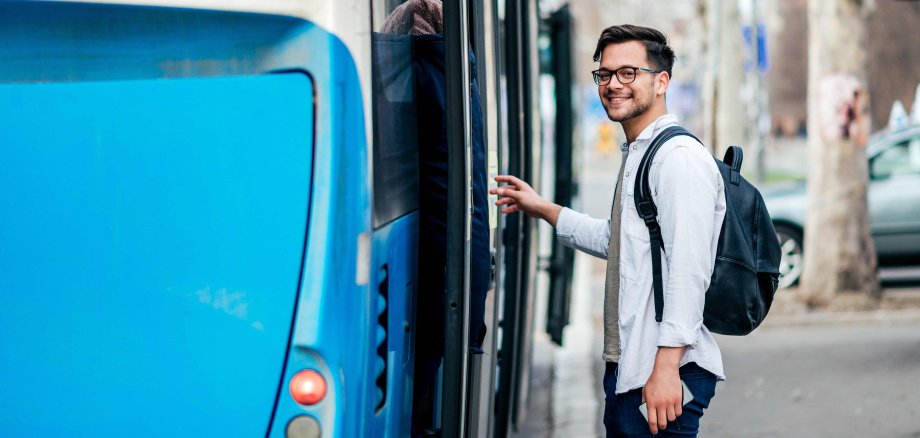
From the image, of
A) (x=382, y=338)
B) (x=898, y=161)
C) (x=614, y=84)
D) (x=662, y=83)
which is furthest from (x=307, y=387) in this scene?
(x=898, y=161)

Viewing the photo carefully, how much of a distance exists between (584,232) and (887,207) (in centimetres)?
853

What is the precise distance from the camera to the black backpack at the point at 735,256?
3.09 meters

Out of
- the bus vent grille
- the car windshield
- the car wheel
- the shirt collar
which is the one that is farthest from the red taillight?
the car windshield

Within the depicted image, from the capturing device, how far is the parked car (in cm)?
1123

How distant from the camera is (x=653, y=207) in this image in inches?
124

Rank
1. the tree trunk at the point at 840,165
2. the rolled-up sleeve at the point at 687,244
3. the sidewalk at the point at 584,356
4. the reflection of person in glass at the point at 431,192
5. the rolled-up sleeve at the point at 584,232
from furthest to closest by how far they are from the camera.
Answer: the tree trunk at the point at 840,165, the sidewalk at the point at 584,356, the reflection of person in glass at the point at 431,192, the rolled-up sleeve at the point at 584,232, the rolled-up sleeve at the point at 687,244

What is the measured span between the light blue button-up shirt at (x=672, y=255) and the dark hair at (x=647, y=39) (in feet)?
0.52

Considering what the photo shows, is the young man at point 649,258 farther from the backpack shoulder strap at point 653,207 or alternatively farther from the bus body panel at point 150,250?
the bus body panel at point 150,250

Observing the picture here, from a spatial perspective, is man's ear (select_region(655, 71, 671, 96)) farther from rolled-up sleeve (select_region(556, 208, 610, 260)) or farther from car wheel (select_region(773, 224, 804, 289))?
car wheel (select_region(773, 224, 804, 289))

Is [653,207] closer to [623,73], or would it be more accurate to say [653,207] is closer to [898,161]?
[623,73]

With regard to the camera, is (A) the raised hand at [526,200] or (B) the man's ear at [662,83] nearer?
(B) the man's ear at [662,83]

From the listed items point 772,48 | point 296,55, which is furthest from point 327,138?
point 772,48

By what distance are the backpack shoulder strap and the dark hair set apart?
19cm

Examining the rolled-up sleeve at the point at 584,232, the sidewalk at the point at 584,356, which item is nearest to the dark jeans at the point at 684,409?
the rolled-up sleeve at the point at 584,232
